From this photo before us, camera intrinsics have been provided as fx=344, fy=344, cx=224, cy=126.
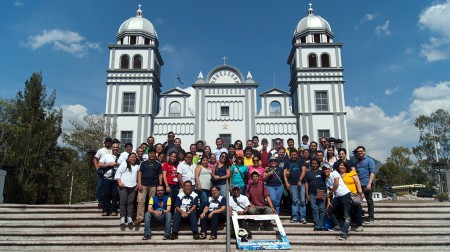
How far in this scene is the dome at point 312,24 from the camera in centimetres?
2877

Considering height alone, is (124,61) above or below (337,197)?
above

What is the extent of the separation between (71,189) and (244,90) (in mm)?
14830

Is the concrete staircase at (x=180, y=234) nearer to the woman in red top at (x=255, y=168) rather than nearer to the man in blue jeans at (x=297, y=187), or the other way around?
the man in blue jeans at (x=297, y=187)

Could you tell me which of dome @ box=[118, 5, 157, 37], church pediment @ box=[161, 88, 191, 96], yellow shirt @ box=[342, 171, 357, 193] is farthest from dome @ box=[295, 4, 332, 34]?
yellow shirt @ box=[342, 171, 357, 193]

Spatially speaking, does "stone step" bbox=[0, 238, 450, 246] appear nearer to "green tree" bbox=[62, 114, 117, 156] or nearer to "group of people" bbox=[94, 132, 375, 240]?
"group of people" bbox=[94, 132, 375, 240]

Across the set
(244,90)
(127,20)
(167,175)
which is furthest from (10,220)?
(127,20)

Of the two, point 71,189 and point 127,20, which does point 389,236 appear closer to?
point 71,189

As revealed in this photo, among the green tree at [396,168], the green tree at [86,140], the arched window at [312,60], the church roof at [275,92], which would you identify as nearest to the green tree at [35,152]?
the green tree at [86,140]

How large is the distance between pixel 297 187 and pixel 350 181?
1.16m

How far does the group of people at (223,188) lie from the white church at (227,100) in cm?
1860

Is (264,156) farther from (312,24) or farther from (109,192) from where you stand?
(312,24)

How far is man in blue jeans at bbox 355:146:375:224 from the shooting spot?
24.8 feet

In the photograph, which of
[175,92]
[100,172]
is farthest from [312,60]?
[100,172]

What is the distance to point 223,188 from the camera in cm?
770
